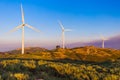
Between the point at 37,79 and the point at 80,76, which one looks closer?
the point at 37,79

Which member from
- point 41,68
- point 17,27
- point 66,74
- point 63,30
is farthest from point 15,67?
point 63,30

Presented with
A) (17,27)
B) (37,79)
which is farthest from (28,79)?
(17,27)

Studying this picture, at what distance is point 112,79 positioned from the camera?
2147 cm

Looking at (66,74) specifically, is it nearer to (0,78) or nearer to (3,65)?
(3,65)

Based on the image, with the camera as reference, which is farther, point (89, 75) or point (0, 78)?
point (89, 75)

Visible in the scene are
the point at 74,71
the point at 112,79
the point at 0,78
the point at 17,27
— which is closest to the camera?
the point at 0,78

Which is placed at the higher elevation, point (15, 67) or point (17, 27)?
point (17, 27)

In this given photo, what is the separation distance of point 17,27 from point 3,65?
84.1m

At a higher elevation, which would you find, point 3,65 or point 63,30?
point 63,30

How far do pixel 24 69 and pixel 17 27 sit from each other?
85503 millimetres

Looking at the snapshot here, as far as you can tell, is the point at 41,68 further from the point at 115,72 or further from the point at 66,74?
the point at 115,72

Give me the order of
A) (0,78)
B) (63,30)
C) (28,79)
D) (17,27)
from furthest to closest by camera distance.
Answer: (63,30) < (17,27) < (28,79) < (0,78)

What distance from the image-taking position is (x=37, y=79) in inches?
695

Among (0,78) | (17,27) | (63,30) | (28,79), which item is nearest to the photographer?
(0,78)
